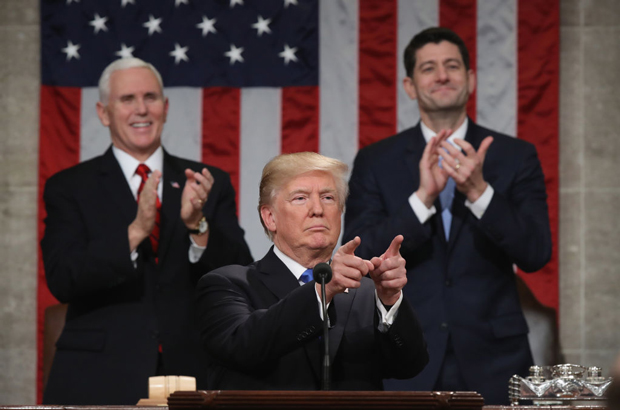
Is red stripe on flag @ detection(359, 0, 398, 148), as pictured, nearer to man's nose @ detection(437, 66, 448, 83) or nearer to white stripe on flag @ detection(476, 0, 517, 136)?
white stripe on flag @ detection(476, 0, 517, 136)

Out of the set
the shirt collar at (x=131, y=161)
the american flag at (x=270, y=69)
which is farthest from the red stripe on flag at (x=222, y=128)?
the shirt collar at (x=131, y=161)

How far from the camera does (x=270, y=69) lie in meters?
5.10

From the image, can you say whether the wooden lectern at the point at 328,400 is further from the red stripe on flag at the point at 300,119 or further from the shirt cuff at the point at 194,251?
the red stripe on flag at the point at 300,119

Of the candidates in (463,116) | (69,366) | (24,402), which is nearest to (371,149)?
(463,116)

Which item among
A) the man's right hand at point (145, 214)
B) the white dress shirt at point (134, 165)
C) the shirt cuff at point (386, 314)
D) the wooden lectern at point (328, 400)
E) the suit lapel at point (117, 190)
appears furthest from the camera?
the white dress shirt at point (134, 165)

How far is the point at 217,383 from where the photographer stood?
2.52 meters

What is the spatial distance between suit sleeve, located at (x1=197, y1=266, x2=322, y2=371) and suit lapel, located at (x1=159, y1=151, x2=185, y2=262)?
1357 millimetres

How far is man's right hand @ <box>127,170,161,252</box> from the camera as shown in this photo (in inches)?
143

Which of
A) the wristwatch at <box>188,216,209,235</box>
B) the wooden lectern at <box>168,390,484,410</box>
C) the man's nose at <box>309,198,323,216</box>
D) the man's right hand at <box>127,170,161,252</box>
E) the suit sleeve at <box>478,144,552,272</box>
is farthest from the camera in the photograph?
the wristwatch at <box>188,216,209,235</box>

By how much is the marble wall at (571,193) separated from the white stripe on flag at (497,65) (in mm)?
360

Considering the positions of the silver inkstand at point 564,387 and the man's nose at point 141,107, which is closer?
the silver inkstand at point 564,387

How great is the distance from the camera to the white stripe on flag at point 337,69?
511 cm

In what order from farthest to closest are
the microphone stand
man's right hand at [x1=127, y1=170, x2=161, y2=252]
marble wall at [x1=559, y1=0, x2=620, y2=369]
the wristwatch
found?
marble wall at [x1=559, y1=0, x2=620, y2=369], the wristwatch, man's right hand at [x1=127, y1=170, x2=161, y2=252], the microphone stand

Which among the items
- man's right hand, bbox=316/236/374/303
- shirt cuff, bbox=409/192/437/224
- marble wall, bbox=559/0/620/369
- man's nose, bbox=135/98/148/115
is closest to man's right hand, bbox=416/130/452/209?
shirt cuff, bbox=409/192/437/224
